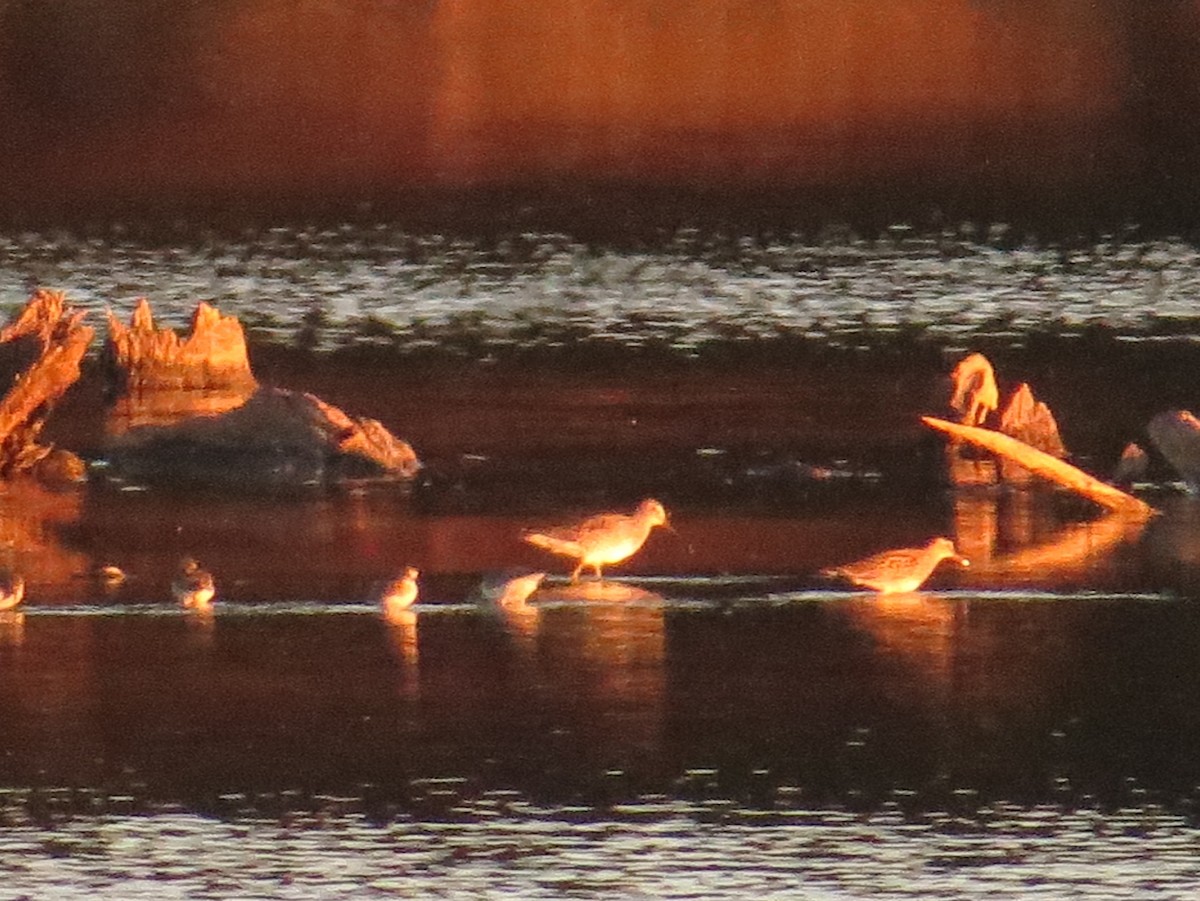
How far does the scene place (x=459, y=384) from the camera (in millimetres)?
21438

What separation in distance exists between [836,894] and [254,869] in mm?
1610

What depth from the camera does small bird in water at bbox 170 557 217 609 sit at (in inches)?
529

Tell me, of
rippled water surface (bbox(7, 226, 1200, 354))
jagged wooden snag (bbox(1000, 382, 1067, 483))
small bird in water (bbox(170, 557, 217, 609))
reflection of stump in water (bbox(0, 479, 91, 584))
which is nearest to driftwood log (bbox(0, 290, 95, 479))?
reflection of stump in water (bbox(0, 479, 91, 584))

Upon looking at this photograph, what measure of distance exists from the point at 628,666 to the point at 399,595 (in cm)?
A: 138

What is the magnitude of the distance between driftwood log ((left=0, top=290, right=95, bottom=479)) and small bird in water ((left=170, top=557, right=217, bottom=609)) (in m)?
3.99

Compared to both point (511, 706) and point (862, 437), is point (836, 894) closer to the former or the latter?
point (511, 706)

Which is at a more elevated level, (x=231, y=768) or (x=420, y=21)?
(x=420, y=21)

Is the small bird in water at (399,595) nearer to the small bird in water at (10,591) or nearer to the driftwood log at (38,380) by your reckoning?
the small bird in water at (10,591)

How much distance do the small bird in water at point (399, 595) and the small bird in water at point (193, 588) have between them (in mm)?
681

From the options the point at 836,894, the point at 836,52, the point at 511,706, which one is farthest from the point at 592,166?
the point at 836,894

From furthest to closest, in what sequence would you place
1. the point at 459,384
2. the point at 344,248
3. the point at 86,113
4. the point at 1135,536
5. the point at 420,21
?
1. the point at 420,21
2. the point at 86,113
3. the point at 344,248
4. the point at 459,384
5. the point at 1135,536

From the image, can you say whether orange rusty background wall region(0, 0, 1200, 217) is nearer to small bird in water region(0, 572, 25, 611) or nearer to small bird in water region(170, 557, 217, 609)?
small bird in water region(0, 572, 25, 611)

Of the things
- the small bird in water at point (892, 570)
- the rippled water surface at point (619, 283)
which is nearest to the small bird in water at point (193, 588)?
the small bird in water at point (892, 570)

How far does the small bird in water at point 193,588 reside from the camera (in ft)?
44.1
